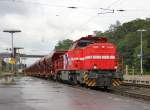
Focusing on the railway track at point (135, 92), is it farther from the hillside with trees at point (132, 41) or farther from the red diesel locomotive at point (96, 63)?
the hillside with trees at point (132, 41)

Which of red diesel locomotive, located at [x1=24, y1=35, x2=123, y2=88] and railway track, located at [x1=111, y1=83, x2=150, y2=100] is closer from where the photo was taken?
railway track, located at [x1=111, y1=83, x2=150, y2=100]

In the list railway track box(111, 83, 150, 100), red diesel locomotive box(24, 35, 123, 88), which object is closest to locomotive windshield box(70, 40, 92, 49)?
red diesel locomotive box(24, 35, 123, 88)

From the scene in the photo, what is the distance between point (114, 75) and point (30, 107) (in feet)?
42.5

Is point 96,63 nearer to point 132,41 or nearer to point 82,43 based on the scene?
point 82,43

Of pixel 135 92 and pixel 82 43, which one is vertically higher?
pixel 82 43

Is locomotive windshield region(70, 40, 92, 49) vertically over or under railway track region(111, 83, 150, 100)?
over

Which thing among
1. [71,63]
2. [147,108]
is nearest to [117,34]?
[71,63]

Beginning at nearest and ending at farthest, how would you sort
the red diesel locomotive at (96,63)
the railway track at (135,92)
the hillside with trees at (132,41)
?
the railway track at (135,92)
the red diesel locomotive at (96,63)
the hillside with trees at (132,41)

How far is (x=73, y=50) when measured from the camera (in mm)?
32500

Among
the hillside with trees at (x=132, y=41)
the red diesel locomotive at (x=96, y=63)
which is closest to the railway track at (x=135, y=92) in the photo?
the red diesel locomotive at (x=96, y=63)

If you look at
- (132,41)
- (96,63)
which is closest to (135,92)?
(96,63)

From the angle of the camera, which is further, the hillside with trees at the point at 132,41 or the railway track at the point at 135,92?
the hillside with trees at the point at 132,41

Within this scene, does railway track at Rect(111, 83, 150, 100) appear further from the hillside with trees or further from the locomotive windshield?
the hillside with trees

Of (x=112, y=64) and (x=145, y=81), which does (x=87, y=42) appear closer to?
(x=112, y=64)
